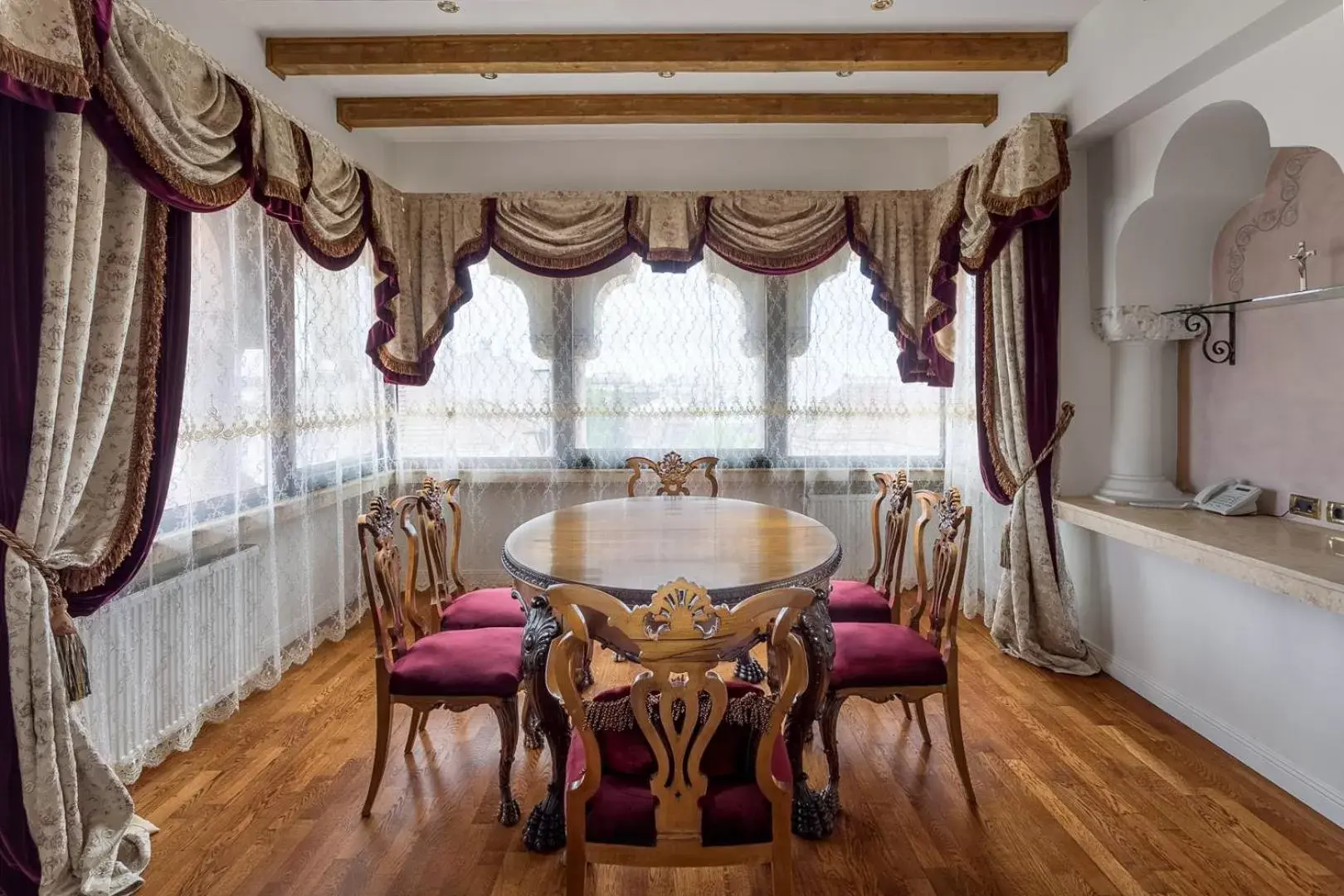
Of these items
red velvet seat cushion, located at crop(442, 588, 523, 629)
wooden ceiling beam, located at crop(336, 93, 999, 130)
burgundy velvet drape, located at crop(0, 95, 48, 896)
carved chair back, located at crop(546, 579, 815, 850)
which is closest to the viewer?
carved chair back, located at crop(546, 579, 815, 850)

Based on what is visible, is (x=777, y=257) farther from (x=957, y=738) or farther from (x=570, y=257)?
(x=957, y=738)

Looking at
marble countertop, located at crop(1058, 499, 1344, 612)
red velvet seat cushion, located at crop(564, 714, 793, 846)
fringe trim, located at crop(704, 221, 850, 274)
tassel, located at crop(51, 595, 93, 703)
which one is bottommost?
red velvet seat cushion, located at crop(564, 714, 793, 846)

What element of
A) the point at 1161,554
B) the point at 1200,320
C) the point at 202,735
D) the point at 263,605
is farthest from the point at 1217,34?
the point at 202,735

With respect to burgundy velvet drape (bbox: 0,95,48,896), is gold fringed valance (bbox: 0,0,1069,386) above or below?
above

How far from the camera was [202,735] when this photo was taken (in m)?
2.61

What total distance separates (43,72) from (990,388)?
11.3ft

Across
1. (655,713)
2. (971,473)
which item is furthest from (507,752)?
(971,473)

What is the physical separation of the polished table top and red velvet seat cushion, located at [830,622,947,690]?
0.25 meters

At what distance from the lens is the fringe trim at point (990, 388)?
3336 mm

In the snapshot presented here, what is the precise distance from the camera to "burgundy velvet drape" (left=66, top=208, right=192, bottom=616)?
2023 millimetres

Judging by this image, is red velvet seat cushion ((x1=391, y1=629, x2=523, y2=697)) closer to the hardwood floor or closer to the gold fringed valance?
the hardwood floor

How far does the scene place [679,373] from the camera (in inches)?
166

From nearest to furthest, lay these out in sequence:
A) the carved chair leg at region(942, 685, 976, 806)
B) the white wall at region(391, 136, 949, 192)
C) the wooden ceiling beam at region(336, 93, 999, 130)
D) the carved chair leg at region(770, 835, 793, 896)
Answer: the carved chair leg at region(770, 835, 793, 896) < the carved chair leg at region(942, 685, 976, 806) < the wooden ceiling beam at region(336, 93, 999, 130) < the white wall at region(391, 136, 949, 192)

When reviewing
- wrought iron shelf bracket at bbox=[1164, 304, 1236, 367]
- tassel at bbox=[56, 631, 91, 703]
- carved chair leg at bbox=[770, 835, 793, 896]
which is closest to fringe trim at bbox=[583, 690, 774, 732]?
carved chair leg at bbox=[770, 835, 793, 896]
